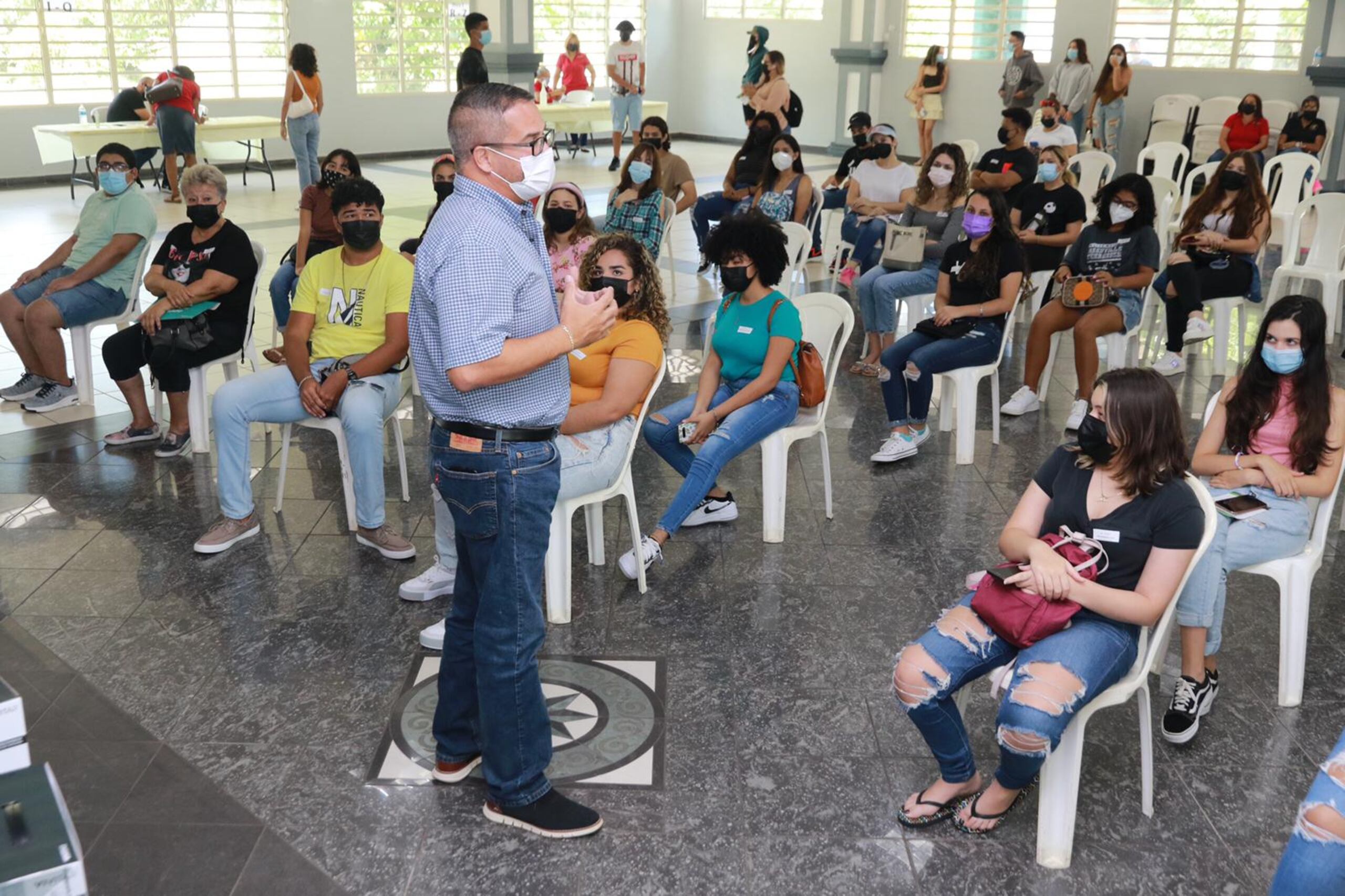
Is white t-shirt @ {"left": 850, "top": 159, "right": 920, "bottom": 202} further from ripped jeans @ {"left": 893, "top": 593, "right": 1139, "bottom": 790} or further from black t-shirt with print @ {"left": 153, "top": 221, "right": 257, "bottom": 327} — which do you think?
ripped jeans @ {"left": 893, "top": 593, "right": 1139, "bottom": 790}

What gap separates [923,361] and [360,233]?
7.81 ft

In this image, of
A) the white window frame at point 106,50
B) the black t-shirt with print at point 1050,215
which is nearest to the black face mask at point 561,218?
the black t-shirt with print at point 1050,215

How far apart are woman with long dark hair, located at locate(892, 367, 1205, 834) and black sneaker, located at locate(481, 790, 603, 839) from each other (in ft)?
2.34

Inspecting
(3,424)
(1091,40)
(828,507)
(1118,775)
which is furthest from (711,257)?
(1091,40)

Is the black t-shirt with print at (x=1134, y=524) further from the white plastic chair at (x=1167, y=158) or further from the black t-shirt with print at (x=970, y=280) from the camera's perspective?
the white plastic chair at (x=1167, y=158)

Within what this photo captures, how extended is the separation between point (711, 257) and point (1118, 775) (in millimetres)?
2219

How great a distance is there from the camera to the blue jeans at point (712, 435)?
4117mm

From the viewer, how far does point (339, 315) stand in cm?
432

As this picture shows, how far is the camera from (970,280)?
534 centimetres

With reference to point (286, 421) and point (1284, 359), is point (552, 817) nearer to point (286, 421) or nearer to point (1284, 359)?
point (286, 421)

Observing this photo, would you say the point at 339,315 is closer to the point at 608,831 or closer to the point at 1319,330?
the point at 608,831

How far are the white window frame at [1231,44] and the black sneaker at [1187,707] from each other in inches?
458

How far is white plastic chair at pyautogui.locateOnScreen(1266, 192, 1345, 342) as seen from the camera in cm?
682

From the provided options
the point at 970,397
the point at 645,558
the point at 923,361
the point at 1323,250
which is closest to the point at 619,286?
the point at 645,558
